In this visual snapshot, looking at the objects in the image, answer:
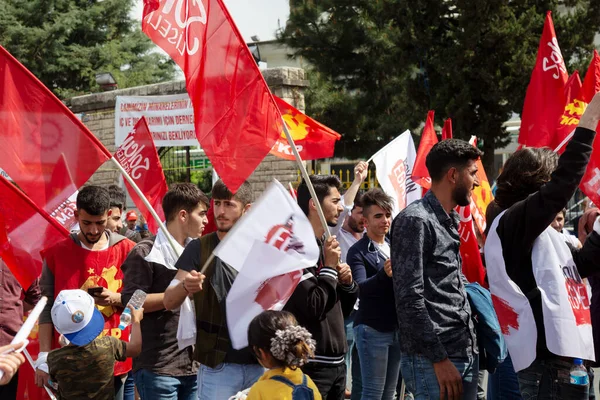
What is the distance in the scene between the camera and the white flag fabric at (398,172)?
25.0 feet

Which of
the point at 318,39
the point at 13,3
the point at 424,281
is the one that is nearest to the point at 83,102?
the point at 318,39

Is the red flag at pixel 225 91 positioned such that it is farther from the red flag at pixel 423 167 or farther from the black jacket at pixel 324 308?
the red flag at pixel 423 167

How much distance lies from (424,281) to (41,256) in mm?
2340

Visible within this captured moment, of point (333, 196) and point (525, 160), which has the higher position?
point (525, 160)

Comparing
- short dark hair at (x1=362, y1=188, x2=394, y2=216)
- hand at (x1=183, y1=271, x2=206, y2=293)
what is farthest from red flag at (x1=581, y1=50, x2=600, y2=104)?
hand at (x1=183, y1=271, x2=206, y2=293)

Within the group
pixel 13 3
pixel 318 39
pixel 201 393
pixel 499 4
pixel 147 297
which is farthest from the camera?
pixel 13 3

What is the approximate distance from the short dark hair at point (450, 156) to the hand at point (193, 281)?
124 cm

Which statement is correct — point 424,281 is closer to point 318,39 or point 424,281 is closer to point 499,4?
point 499,4

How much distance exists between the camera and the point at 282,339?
3.66m

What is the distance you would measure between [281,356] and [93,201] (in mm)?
1873

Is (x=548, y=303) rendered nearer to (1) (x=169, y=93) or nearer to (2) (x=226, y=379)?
(2) (x=226, y=379)

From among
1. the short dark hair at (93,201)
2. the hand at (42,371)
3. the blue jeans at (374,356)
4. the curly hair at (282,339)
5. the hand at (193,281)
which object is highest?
the short dark hair at (93,201)

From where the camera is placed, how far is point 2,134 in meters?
4.96

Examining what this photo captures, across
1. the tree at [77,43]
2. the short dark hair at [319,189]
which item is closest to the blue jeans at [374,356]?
the short dark hair at [319,189]
